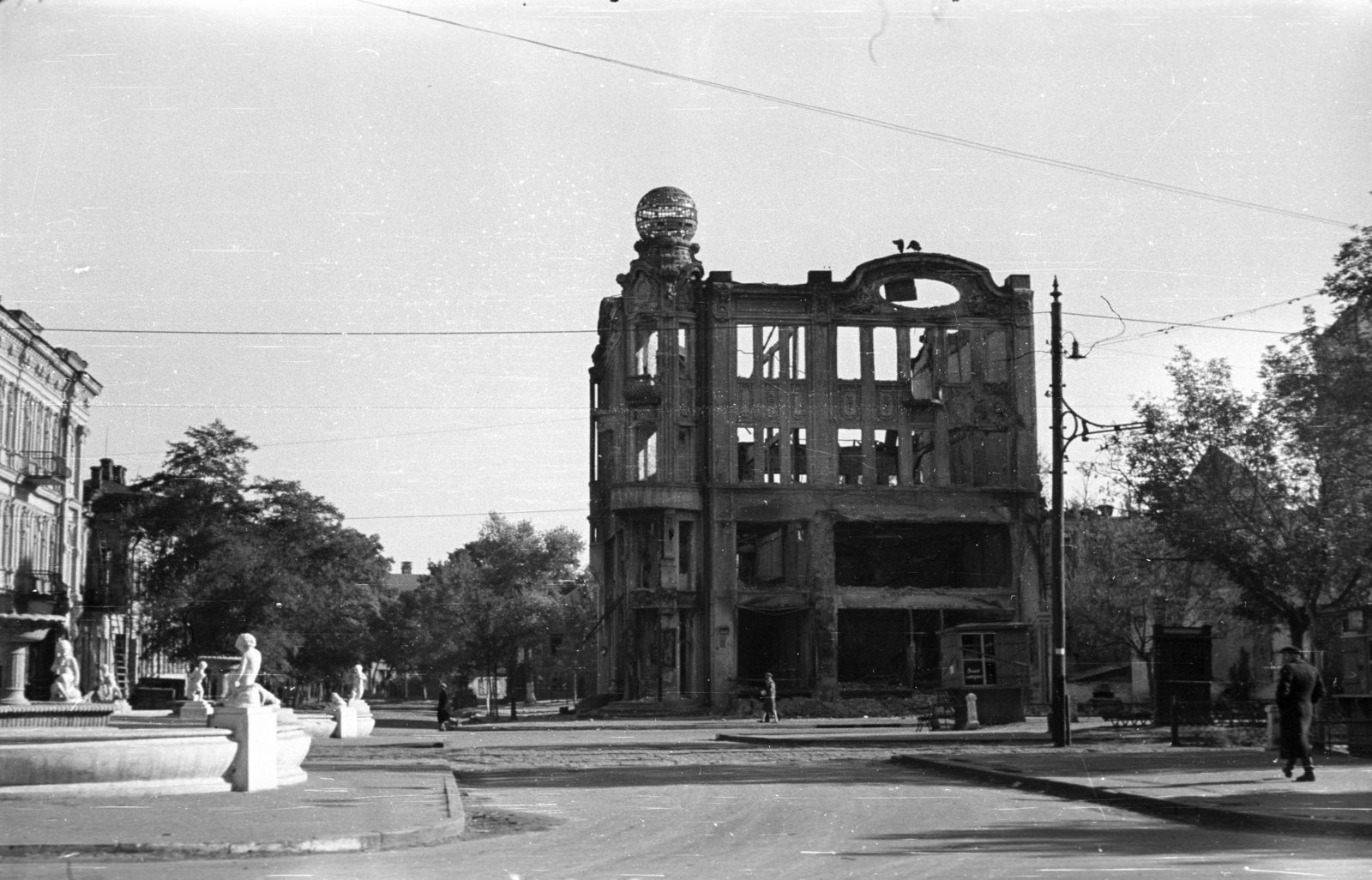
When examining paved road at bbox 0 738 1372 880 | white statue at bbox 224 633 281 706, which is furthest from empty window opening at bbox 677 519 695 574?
white statue at bbox 224 633 281 706

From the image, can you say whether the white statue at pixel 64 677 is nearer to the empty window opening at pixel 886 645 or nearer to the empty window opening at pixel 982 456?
the empty window opening at pixel 886 645

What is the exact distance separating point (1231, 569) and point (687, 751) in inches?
630

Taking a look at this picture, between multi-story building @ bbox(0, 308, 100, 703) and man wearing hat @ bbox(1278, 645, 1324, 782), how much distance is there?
146ft

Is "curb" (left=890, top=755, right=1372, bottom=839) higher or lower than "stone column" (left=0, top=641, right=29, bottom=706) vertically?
lower

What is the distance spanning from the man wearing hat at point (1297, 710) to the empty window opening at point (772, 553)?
41.9 m

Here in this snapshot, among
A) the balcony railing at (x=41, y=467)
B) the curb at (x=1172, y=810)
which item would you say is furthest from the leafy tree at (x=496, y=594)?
the curb at (x=1172, y=810)

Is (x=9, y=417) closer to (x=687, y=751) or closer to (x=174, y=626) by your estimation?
(x=174, y=626)

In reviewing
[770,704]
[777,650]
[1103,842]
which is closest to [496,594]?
[777,650]

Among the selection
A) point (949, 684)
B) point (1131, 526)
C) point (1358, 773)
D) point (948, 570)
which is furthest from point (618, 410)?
point (1358, 773)

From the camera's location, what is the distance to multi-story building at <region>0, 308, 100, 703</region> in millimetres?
59219

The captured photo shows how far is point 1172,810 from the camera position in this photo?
55.6ft

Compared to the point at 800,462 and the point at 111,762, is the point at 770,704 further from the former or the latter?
the point at 111,762

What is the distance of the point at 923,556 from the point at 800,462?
7.97 m

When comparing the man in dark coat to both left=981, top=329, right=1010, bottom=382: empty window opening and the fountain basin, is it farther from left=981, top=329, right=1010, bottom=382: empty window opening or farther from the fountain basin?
the fountain basin
